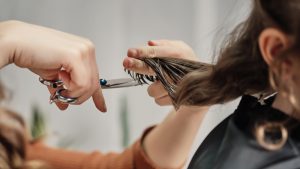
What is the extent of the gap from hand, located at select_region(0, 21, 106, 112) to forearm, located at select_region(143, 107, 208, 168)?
0.19 m

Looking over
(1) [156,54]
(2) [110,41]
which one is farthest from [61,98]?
(2) [110,41]

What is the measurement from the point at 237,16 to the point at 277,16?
172 mm

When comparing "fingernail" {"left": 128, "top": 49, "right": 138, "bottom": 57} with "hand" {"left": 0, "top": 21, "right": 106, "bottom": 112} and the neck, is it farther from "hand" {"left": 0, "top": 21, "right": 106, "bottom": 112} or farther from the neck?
the neck

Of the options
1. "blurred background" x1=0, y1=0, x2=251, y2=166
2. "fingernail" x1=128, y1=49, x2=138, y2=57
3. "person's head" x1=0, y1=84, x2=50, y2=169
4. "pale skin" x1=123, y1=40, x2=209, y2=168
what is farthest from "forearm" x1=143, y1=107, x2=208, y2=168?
"blurred background" x1=0, y1=0, x2=251, y2=166

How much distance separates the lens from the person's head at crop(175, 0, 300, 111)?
462 millimetres

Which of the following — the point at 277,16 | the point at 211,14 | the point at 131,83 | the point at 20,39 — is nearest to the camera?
the point at 277,16

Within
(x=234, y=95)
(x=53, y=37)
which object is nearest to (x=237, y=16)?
(x=234, y=95)

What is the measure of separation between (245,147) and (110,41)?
38.4 inches

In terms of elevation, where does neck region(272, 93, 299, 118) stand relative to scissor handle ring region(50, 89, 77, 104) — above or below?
above

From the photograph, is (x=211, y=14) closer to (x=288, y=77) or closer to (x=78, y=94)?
(x=78, y=94)

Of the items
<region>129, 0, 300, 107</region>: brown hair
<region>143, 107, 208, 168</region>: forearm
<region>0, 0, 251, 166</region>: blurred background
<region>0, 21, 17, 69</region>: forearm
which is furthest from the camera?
<region>0, 0, 251, 166</region>: blurred background

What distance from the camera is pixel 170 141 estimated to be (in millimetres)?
880

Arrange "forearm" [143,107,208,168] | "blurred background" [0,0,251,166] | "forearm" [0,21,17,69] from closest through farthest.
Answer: "forearm" [0,21,17,69] → "forearm" [143,107,208,168] → "blurred background" [0,0,251,166]

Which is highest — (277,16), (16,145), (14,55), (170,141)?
(277,16)
